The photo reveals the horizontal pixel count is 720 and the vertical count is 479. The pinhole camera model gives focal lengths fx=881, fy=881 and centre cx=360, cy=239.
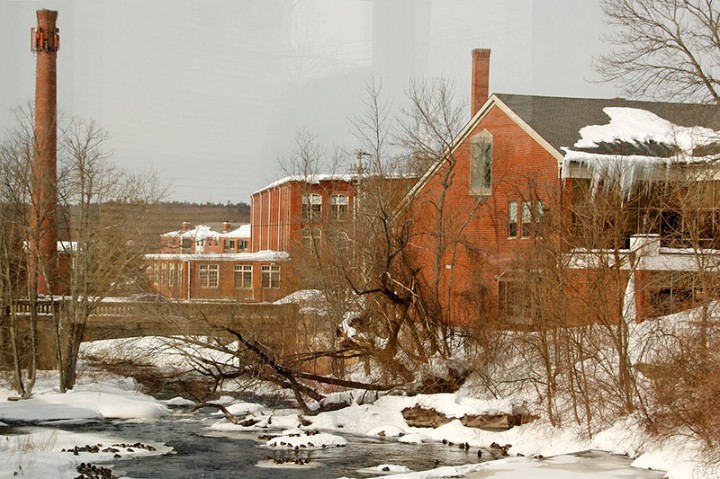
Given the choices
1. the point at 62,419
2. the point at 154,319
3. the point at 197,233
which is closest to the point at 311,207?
the point at 154,319

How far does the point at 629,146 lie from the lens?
1027 inches

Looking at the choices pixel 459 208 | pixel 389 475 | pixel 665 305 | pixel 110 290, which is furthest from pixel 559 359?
pixel 110 290

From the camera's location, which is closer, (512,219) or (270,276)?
(512,219)

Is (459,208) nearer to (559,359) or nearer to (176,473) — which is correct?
(559,359)

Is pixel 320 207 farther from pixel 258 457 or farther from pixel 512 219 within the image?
pixel 258 457

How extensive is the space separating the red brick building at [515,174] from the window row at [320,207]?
3.63 metres

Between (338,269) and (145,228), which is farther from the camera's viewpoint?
(145,228)

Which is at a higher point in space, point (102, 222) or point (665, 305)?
point (102, 222)

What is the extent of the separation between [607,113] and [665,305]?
1064cm

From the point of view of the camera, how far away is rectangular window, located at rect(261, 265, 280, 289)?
36.8 m

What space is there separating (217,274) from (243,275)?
5.48ft

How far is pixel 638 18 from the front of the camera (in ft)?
67.8

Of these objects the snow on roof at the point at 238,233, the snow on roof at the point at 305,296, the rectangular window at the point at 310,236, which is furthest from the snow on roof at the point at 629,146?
the snow on roof at the point at 238,233

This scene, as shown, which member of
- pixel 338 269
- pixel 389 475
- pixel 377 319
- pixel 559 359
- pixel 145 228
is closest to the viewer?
pixel 389 475
